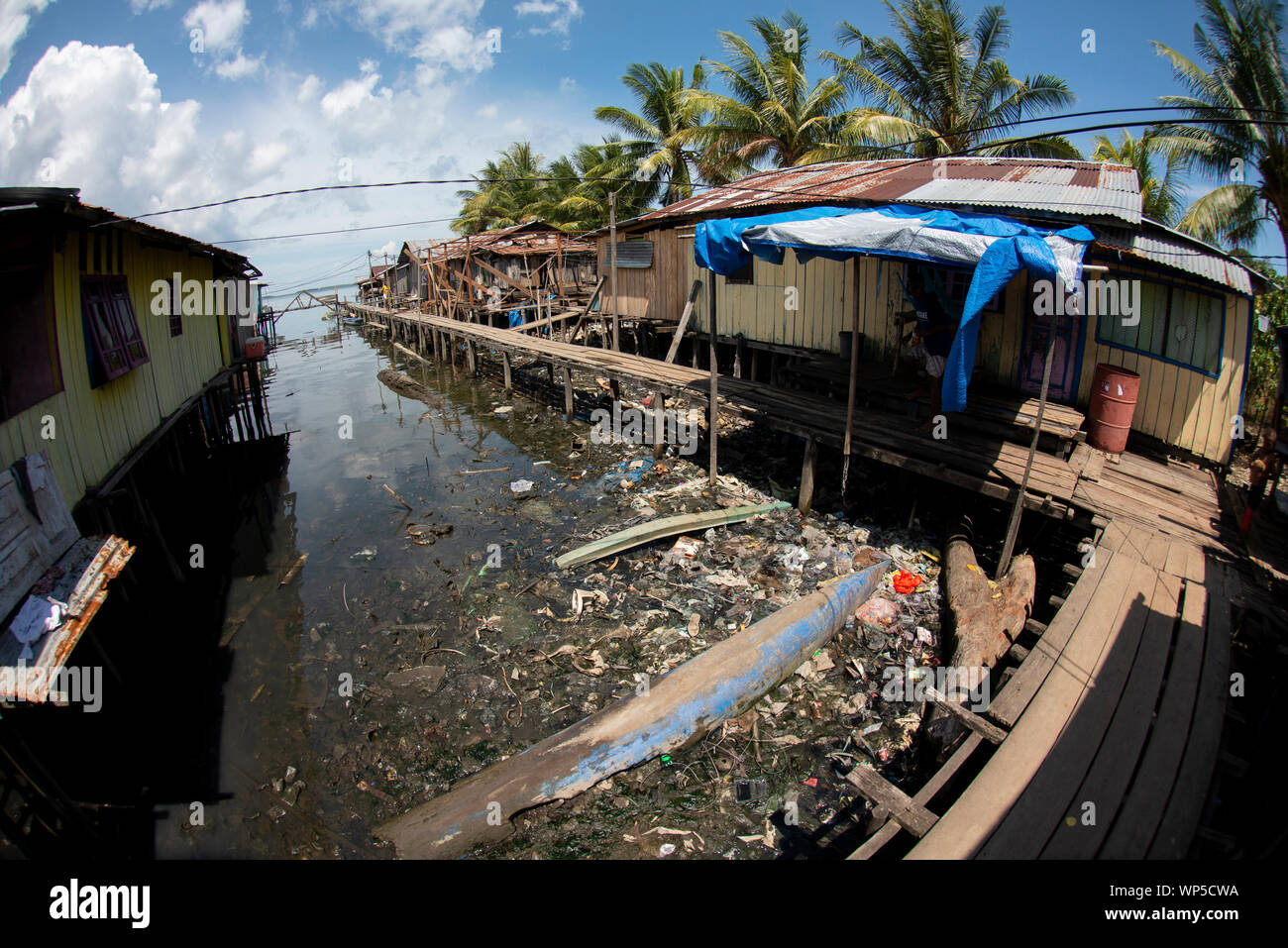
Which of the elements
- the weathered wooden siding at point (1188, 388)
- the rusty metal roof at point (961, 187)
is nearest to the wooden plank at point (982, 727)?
the weathered wooden siding at point (1188, 388)

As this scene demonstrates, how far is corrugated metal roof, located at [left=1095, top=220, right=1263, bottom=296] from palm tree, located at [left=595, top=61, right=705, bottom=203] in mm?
16977

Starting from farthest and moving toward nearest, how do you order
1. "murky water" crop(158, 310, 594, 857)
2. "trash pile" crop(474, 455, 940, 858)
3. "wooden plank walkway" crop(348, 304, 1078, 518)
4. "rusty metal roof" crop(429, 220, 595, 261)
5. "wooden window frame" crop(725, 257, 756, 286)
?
"rusty metal roof" crop(429, 220, 595, 261)
"wooden window frame" crop(725, 257, 756, 286)
"wooden plank walkway" crop(348, 304, 1078, 518)
"murky water" crop(158, 310, 594, 857)
"trash pile" crop(474, 455, 940, 858)

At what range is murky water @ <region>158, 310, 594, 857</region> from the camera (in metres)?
5.04

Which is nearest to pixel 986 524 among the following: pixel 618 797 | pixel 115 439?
pixel 618 797

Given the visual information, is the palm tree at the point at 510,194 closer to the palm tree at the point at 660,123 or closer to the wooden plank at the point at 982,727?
the palm tree at the point at 660,123

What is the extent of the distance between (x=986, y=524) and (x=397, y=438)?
12749mm

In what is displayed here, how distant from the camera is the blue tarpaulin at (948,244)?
5398mm

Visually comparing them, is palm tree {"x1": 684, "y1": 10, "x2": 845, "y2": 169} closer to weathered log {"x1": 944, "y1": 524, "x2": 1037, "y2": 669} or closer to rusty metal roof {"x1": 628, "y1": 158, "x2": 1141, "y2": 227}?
rusty metal roof {"x1": 628, "y1": 158, "x2": 1141, "y2": 227}

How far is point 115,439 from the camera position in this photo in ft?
23.5

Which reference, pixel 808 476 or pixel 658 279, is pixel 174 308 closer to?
pixel 658 279

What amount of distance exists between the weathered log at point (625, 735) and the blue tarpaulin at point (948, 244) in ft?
9.78

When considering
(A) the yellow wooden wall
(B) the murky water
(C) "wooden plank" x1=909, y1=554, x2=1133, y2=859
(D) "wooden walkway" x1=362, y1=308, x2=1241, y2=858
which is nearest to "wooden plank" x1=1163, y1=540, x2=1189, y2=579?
(D) "wooden walkway" x1=362, y1=308, x2=1241, y2=858
